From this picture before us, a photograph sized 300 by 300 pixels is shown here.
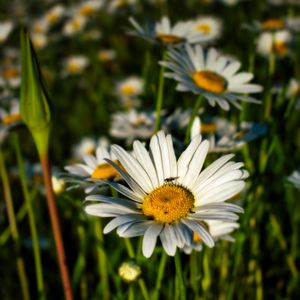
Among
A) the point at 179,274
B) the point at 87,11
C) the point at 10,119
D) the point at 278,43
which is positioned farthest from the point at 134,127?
the point at 87,11

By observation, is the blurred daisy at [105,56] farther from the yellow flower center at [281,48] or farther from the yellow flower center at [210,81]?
the yellow flower center at [210,81]

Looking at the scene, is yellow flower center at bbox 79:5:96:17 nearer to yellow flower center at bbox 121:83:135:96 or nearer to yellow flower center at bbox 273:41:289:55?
yellow flower center at bbox 121:83:135:96

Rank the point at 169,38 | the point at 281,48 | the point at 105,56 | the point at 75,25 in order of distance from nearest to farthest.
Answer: the point at 169,38 → the point at 281,48 → the point at 75,25 → the point at 105,56

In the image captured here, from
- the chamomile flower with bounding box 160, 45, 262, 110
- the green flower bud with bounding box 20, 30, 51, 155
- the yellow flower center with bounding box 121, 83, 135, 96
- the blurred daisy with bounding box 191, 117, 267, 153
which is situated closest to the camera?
the green flower bud with bounding box 20, 30, 51, 155

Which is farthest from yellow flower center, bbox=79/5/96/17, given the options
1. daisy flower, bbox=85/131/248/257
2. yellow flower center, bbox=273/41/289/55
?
daisy flower, bbox=85/131/248/257

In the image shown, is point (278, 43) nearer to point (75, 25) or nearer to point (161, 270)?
point (75, 25)

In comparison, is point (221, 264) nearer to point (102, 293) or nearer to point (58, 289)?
point (102, 293)

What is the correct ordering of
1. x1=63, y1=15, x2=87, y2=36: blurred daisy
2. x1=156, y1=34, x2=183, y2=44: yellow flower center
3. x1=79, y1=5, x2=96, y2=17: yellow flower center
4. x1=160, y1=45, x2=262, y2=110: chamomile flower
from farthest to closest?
x1=79, y1=5, x2=96, y2=17: yellow flower center
x1=63, y1=15, x2=87, y2=36: blurred daisy
x1=156, y1=34, x2=183, y2=44: yellow flower center
x1=160, y1=45, x2=262, y2=110: chamomile flower
